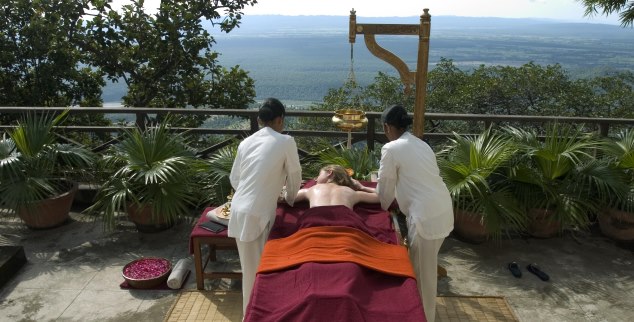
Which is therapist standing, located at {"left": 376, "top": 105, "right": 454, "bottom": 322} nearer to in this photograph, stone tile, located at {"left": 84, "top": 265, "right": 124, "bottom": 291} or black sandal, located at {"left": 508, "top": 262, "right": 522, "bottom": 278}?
black sandal, located at {"left": 508, "top": 262, "right": 522, "bottom": 278}

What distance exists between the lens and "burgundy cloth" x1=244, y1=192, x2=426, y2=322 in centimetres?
224

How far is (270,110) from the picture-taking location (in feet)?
10.3

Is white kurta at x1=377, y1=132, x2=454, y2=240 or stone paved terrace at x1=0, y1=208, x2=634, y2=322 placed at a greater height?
white kurta at x1=377, y1=132, x2=454, y2=240

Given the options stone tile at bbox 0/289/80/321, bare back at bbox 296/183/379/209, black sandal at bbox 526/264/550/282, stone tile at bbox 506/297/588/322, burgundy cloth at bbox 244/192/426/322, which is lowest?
stone tile at bbox 0/289/80/321

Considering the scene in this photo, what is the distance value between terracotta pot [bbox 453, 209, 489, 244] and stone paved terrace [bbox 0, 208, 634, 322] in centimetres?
7

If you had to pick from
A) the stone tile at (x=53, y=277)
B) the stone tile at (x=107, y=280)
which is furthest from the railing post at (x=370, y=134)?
the stone tile at (x=53, y=277)

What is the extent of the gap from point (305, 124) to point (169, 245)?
736 cm

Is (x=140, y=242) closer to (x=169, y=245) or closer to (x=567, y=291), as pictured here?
(x=169, y=245)

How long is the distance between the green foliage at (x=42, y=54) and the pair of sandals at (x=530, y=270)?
7400mm

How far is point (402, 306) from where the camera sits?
2.39 meters

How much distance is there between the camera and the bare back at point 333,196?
3428 millimetres

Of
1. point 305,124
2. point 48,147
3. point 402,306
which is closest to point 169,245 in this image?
point 48,147

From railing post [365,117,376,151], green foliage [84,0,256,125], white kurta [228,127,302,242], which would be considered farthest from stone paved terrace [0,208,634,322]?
green foliage [84,0,256,125]

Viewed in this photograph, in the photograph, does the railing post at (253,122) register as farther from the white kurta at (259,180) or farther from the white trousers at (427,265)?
the white trousers at (427,265)
